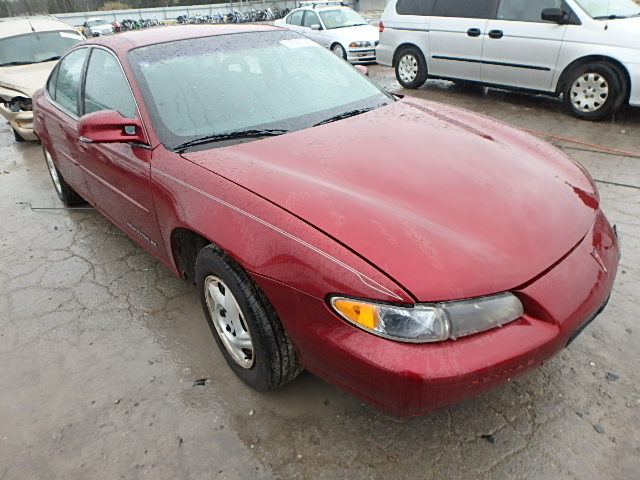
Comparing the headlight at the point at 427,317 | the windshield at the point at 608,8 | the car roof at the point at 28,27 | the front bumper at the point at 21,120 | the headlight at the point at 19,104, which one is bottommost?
the front bumper at the point at 21,120

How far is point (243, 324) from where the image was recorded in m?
2.05

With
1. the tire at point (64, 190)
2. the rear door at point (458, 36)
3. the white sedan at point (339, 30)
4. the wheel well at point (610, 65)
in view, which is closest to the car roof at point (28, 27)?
the tire at point (64, 190)

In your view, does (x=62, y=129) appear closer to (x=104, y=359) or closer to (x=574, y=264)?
(x=104, y=359)

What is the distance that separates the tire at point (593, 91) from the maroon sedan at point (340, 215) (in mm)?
3759

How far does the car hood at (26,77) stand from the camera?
6156mm

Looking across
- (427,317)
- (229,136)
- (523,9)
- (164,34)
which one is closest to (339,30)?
(523,9)

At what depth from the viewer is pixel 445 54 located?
7039 mm

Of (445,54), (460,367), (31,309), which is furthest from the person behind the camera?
(445,54)

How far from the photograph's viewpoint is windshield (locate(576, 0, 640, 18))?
5.58 metres

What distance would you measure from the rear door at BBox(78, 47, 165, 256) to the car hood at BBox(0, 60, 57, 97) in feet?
12.6

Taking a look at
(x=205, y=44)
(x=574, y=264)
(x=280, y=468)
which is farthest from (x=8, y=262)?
(x=574, y=264)

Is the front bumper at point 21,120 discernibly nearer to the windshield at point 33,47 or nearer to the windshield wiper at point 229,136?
the windshield at point 33,47

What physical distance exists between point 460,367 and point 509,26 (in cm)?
608

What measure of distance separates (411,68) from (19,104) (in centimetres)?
581
